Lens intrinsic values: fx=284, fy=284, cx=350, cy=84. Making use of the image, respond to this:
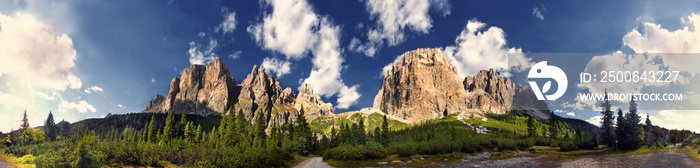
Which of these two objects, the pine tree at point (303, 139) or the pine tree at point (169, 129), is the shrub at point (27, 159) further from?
the pine tree at point (303, 139)

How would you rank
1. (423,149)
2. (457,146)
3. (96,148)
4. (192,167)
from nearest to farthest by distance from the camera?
1. (96,148)
2. (192,167)
3. (423,149)
4. (457,146)

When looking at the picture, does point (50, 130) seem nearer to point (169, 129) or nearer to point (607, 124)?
point (169, 129)

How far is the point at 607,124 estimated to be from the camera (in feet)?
233

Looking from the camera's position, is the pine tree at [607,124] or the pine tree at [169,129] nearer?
the pine tree at [607,124]

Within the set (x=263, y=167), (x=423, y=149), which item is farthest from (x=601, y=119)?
(x=263, y=167)

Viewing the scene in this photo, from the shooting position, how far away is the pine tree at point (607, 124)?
67.9m

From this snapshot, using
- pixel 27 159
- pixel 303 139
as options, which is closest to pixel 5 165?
pixel 27 159

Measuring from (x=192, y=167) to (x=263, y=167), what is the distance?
40.7 feet

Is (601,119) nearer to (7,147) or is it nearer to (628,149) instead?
(628,149)

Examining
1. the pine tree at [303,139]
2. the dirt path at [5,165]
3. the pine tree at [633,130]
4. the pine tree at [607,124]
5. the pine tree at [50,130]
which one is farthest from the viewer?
the pine tree at [303,139]

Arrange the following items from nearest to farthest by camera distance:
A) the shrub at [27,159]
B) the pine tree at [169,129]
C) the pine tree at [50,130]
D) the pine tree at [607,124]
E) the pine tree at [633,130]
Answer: the shrub at [27,159] → the pine tree at [50,130] → the pine tree at [633,130] → the pine tree at [607,124] → the pine tree at [169,129]

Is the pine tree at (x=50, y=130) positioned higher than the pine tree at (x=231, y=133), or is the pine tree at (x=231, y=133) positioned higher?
the pine tree at (x=50, y=130)

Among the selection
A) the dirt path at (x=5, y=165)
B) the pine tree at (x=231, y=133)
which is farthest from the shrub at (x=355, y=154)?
the dirt path at (x=5, y=165)

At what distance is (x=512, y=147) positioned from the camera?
108750mm
